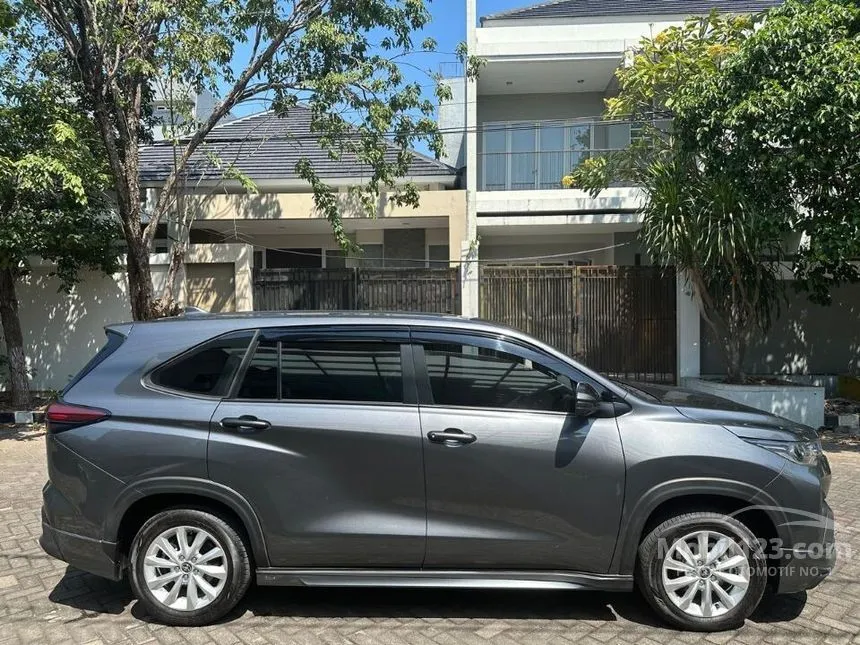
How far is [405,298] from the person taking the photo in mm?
10617

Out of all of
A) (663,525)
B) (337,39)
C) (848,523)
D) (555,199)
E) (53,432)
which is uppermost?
(337,39)

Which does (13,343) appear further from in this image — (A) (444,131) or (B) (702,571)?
(B) (702,571)

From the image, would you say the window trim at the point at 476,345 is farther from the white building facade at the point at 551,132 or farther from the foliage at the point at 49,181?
the white building facade at the point at 551,132

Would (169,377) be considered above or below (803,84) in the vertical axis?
below

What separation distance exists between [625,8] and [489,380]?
12601 mm

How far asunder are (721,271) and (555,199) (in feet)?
11.3

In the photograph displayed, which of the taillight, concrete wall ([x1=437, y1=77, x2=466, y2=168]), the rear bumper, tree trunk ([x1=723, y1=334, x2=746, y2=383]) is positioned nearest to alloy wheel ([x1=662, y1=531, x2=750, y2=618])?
the rear bumper

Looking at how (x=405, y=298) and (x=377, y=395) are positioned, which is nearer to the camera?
(x=377, y=395)

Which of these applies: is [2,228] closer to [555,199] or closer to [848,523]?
[555,199]

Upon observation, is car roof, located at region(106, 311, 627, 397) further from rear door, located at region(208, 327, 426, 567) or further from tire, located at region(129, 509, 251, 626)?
tire, located at region(129, 509, 251, 626)

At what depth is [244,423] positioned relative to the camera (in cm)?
330

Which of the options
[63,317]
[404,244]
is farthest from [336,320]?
[404,244]

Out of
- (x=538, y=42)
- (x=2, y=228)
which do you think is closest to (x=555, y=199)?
(x=538, y=42)

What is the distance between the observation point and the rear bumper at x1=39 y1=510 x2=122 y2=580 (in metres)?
3.31
